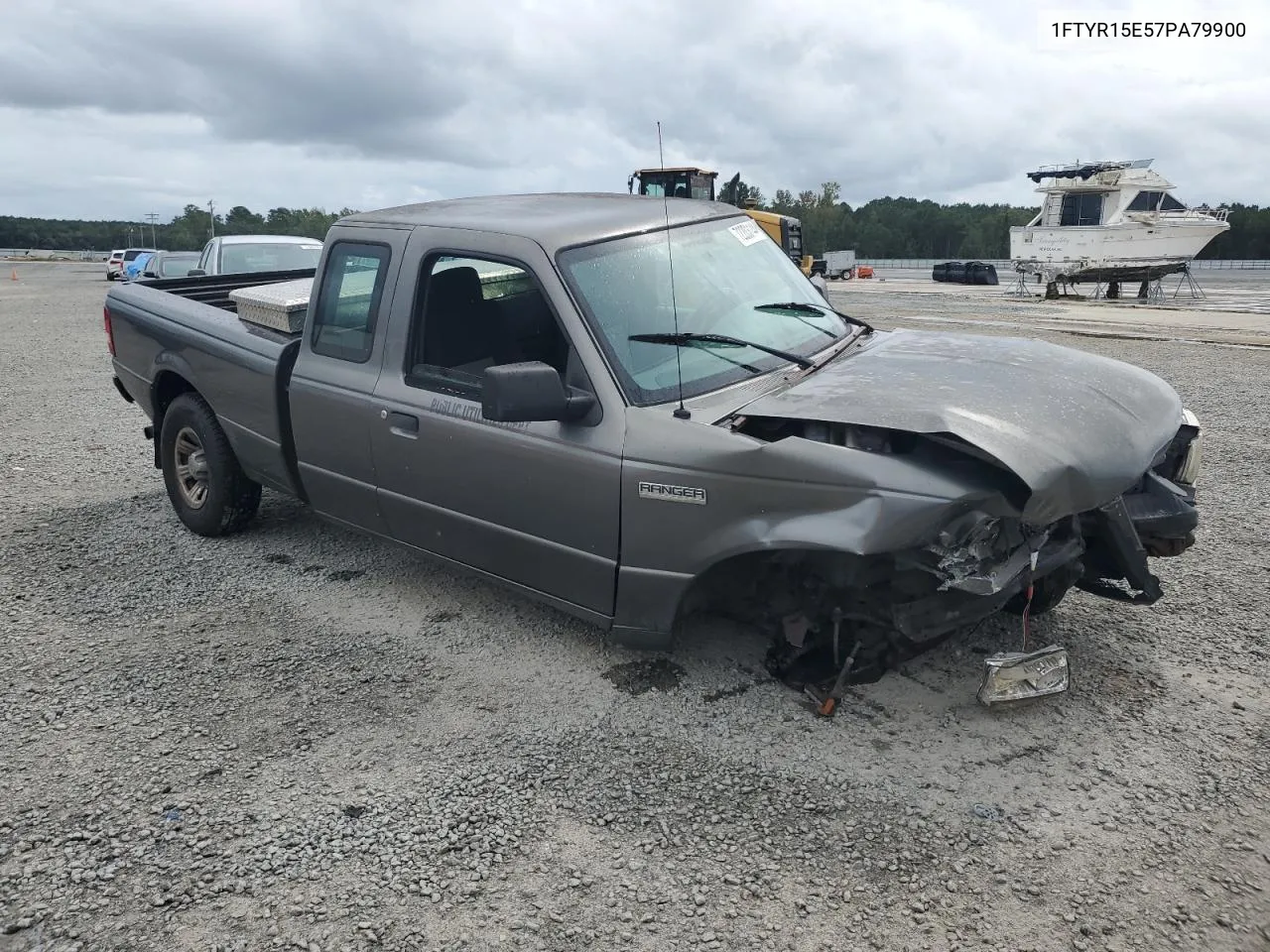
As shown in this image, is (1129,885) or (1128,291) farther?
(1128,291)

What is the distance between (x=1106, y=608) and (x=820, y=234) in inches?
3563

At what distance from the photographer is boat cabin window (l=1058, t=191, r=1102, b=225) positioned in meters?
32.4

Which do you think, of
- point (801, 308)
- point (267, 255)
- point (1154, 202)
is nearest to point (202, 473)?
point (801, 308)

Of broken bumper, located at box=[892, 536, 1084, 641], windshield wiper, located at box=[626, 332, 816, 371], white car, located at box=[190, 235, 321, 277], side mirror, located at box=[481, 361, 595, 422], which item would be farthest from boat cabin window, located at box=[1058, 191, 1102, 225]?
side mirror, located at box=[481, 361, 595, 422]

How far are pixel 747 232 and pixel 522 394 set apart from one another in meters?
1.83

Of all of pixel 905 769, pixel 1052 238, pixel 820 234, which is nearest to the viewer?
pixel 905 769

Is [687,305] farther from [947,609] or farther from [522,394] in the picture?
[947,609]

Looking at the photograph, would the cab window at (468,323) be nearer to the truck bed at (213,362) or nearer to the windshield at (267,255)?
the truck bed at (213,362)

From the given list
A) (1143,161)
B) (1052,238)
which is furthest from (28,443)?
(1143,161)

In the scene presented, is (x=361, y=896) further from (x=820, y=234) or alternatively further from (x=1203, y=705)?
(x=820, y=234)

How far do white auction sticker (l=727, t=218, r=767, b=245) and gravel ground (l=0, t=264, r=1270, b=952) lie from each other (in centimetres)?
183

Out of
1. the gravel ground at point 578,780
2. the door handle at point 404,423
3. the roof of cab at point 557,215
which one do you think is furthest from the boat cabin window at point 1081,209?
the door handle at point 404,423

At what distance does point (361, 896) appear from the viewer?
2.54m

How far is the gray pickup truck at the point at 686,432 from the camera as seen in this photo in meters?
2.88
